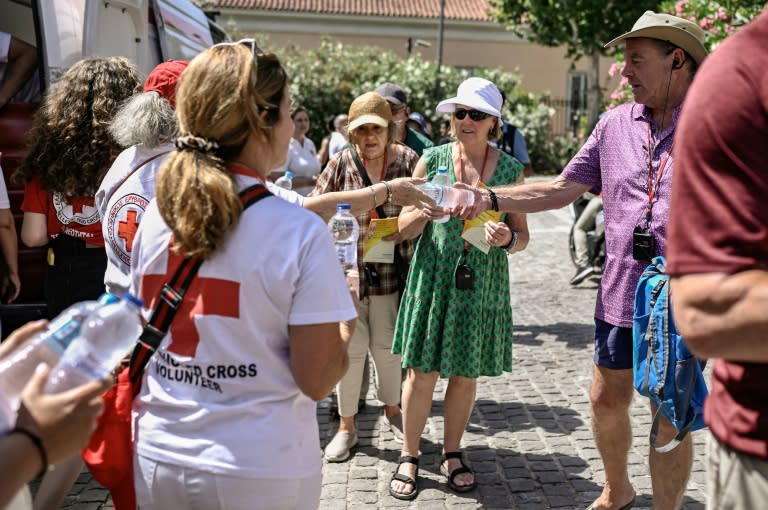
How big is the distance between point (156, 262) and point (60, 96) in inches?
73.1

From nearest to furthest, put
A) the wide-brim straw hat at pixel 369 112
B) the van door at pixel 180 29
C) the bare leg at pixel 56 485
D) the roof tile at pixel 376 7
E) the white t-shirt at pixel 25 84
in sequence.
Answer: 1. the bare leg at pixel 56 485
2. the wide-brim straw hat at pixel 369 112
3. the white t-shirt at pixel 25 84
4. the van door at pixel 180 29
5. the roof tile at pixel 376 7

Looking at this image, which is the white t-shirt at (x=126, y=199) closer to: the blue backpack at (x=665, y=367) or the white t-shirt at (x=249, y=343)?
the white t-shirt at (x=249, y=343)

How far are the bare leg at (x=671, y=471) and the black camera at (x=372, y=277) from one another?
1865 mm

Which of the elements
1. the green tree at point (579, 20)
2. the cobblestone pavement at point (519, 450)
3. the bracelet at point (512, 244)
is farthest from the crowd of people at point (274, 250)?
the green tree at point (579, 20)

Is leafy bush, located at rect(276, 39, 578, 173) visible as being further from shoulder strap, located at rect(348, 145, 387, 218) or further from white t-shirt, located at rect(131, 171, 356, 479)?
white t-shirt, located at rect(131, 171, 356, 479)

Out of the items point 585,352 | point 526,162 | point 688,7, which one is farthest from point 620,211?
point 688,7

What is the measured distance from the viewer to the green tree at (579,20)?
25.3 m

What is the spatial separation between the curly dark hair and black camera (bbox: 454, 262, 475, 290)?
1.70 metres

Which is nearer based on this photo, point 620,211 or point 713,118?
point 713,118

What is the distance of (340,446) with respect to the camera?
4.71 metres

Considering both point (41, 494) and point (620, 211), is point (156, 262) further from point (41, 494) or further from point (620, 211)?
point (620, 211)

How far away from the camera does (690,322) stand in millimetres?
1578

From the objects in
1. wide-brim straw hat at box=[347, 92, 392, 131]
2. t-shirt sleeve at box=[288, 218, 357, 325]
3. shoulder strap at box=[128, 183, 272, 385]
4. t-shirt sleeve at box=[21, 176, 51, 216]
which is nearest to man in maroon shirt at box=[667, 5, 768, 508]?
t-shirt sleeve at box=[288, 218, 357, 325]

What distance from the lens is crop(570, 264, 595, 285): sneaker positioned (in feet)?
32.2
